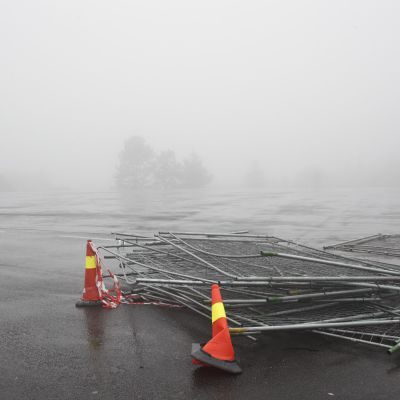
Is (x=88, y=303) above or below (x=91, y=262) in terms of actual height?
below

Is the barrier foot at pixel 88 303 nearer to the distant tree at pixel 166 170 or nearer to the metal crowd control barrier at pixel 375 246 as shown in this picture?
the metal crowd control barrier at pixel 375 246

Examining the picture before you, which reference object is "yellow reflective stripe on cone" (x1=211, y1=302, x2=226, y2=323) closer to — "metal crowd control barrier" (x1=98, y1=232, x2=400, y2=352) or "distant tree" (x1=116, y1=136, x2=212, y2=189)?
"metal crowd control barrier" (x1=98, y1=232, x2=400, y2=352)

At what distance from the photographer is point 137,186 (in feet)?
209

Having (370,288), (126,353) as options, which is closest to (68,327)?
(126,353)

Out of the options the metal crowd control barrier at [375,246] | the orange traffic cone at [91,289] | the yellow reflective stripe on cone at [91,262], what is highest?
the yellow reflective stripe on cone at [91,262]

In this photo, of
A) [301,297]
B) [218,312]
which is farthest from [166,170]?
[218,312]

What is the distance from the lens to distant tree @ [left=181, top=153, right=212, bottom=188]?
6569 centimetres

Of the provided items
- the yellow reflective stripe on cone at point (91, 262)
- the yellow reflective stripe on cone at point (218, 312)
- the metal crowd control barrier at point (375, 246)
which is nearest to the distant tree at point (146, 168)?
the metal crowd control barrier at point (375, 246)

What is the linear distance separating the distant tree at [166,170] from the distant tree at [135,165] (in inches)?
53.9

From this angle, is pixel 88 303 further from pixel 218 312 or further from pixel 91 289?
pixel 218 312

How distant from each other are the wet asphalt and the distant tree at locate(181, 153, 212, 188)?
5987cm

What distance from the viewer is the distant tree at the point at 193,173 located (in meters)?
65.7

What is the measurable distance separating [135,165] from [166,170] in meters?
4.78

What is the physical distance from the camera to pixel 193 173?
6606 centimetres
